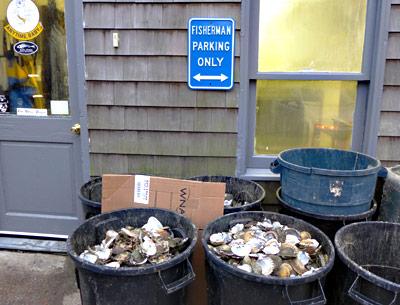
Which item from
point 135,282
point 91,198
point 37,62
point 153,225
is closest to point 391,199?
point 153,225

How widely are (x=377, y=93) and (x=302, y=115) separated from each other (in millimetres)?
495

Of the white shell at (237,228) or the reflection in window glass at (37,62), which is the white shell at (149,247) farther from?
the reflection in window glass at (37,62)

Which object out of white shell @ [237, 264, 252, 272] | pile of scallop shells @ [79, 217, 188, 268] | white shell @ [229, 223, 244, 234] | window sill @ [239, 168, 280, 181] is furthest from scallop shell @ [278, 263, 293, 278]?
window sill @ [239, 168, 280, 181]

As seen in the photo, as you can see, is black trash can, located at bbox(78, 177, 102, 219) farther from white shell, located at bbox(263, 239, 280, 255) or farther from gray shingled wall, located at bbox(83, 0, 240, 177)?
white shell, located at bbox(263, 239, 280, 255)

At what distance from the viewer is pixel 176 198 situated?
2211 millimetres

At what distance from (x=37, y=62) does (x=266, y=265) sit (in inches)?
87.0

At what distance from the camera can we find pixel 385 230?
6.38 ft

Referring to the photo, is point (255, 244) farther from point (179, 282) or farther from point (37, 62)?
point (37, 62)

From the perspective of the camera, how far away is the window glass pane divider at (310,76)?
257 centimetres

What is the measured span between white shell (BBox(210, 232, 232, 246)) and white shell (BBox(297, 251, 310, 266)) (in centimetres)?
34

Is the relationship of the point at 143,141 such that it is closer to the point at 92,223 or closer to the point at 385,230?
the point at 92,223

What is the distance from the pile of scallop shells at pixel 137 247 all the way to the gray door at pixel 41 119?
1039 mm

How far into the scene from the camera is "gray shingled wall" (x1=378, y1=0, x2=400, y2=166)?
2.42m

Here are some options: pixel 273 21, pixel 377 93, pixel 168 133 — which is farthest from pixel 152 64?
pixel 377 93
